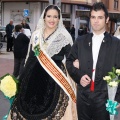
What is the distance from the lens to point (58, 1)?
7.45m

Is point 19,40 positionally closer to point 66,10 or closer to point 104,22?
point 104,22

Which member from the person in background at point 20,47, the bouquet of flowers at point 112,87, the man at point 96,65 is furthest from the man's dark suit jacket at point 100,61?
the person in background at point 20,47

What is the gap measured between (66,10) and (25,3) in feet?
12.9

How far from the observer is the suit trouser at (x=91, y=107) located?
258 centimetres

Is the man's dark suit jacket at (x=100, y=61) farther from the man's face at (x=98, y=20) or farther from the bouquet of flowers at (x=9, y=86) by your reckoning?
the bouquet of flowers at (x=9, y=86)

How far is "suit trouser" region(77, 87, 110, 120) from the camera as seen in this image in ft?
8.46

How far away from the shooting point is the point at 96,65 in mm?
2555

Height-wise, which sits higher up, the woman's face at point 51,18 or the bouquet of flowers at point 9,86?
the woman's face at point 51,18

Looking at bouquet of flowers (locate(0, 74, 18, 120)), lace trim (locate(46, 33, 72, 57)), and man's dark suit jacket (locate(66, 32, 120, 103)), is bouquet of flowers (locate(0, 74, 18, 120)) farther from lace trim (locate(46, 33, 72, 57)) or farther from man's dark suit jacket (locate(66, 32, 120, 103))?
man's dark suit jacket (locate(66, 32, 120, 103))

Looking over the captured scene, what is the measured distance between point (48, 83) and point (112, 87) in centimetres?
123

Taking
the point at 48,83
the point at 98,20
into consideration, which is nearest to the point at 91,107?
the point at 98,20

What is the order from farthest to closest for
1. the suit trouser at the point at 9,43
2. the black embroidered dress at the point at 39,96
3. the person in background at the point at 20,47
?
the suit trouser at the point at 9,43, the person in background at the point at 20,47, the black embroidered dress at the point at 39,96

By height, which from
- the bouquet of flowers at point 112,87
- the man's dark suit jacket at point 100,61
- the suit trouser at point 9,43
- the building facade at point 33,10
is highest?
the building facade at point 33,10

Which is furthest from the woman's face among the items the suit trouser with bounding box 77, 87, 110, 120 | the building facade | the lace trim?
the building facade
